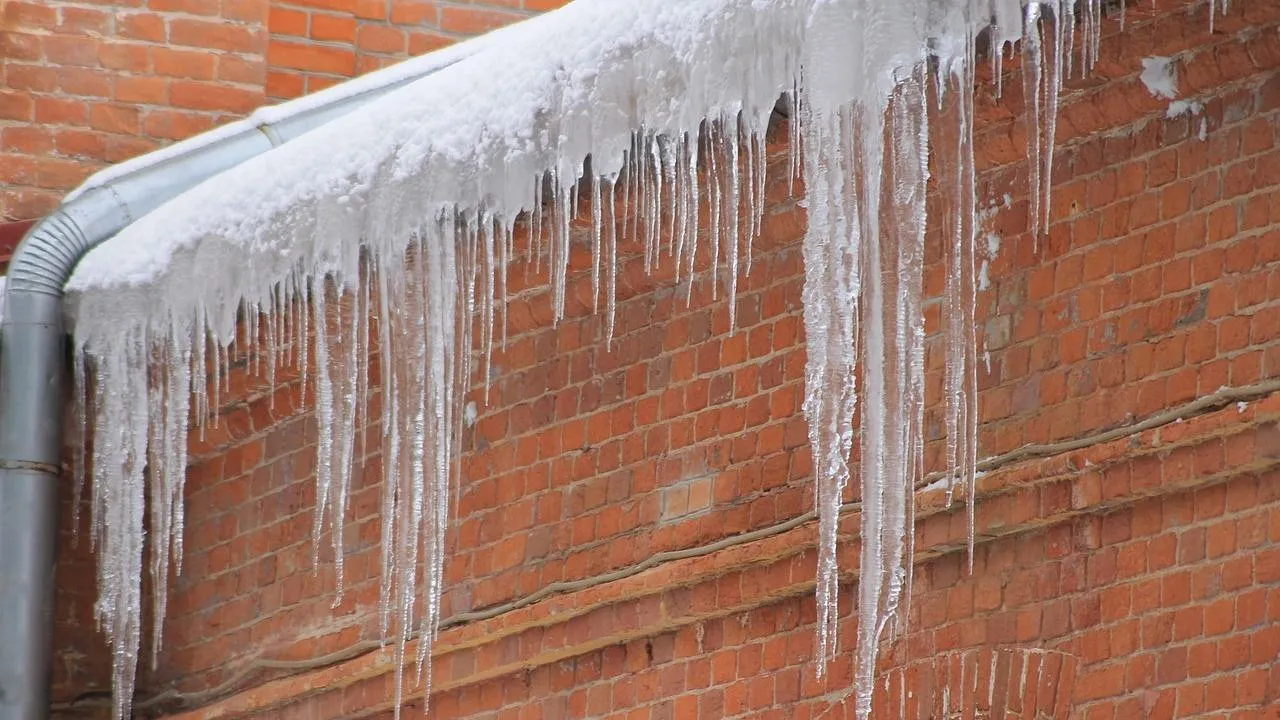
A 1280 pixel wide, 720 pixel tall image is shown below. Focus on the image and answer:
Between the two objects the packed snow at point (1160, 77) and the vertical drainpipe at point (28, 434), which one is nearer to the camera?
the packed snow at point (1160, 77)

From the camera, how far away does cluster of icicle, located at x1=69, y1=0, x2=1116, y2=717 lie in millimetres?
3873

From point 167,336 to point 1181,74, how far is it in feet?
9.76

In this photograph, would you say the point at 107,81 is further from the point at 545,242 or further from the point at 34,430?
the point at 545,242

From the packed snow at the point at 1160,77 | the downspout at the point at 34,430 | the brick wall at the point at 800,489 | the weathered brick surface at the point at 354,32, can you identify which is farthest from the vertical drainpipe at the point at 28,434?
the packed snow at the point at 1160,77

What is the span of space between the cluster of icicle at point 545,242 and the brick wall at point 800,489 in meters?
0.11

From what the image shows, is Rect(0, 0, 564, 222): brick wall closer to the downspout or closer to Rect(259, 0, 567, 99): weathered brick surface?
Rect(259, 0, 567, 99): weathered brick surface

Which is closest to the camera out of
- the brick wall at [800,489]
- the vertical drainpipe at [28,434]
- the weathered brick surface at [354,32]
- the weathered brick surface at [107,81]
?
the brick wall at [800,489]

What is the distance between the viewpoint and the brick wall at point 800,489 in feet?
12.6

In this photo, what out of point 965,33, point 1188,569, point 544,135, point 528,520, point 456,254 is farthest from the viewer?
point 528,520

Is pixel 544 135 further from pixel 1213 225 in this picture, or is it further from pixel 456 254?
pixel 1213 225

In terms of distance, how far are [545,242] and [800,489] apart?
93 cm

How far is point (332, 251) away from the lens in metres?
Result: 5.10

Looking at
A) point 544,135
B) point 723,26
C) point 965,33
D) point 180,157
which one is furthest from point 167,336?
point 965,33

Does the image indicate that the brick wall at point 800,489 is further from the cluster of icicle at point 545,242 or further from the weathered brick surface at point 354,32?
the weathered brick surface at point 354,32
